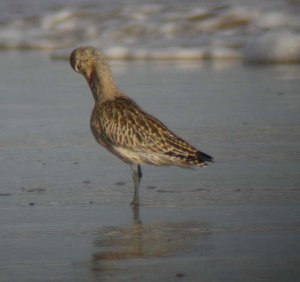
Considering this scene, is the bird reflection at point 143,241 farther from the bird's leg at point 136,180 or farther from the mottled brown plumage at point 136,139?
the mottled brown plumage at point 136,139

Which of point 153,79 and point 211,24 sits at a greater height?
point 211,24

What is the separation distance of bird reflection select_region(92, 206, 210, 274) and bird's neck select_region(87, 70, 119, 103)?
1.33m

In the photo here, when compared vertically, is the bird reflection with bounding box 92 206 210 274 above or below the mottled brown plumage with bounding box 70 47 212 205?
below

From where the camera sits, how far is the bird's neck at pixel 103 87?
24.2 ft

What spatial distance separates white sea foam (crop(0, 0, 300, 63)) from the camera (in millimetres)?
14164

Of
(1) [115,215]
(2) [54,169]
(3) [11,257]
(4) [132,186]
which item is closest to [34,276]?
(3) [11,257]

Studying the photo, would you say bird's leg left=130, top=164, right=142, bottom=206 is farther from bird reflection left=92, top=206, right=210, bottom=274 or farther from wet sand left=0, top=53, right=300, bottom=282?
bird reflection left=92, top=206, right=210, bottom=274

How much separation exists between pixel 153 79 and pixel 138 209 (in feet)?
19.2

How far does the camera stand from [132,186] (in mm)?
7176

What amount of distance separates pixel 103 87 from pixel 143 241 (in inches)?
79.0

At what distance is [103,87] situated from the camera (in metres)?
7.40

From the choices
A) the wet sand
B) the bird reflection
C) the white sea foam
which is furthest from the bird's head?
the white sea foam

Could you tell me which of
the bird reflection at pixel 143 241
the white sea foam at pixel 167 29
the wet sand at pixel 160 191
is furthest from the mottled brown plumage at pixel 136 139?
the white sea foam at pixel 167 29

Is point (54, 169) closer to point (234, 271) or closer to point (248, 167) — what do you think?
point (248, 167)
